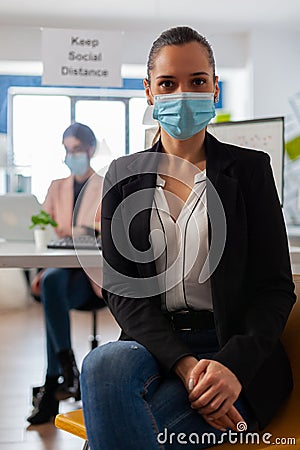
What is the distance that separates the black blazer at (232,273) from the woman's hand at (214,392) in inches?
1.0

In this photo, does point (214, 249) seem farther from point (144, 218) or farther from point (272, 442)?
point (272, 442)

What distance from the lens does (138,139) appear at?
8.52m

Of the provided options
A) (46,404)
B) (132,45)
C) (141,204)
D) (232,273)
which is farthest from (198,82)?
(132,45)

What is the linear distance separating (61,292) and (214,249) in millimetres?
1848

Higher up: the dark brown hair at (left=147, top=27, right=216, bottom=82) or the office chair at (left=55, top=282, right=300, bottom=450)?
the dark brown hair at (left=147, top=27, right=216, bottom=82)

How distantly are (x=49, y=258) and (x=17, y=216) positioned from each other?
91 cm

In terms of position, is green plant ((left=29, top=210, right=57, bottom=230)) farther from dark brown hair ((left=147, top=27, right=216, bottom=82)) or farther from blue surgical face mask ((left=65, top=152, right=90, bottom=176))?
dark brown hair ((left=147, top=27, right=216, bottom=82))

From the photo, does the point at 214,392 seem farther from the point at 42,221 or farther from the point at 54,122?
the point at 54,122

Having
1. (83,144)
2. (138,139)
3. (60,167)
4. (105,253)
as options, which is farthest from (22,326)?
(105,253)

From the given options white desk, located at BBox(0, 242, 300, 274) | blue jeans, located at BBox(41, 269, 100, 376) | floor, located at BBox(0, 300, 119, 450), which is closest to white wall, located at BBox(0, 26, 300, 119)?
floor, located at BBox(0, 300, 119, 450)

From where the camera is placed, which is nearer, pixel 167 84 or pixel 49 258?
pixel 167 84

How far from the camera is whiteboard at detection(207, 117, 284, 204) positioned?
124 inches

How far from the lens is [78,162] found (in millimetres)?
3342

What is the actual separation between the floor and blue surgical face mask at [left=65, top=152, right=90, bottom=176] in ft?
3.46
